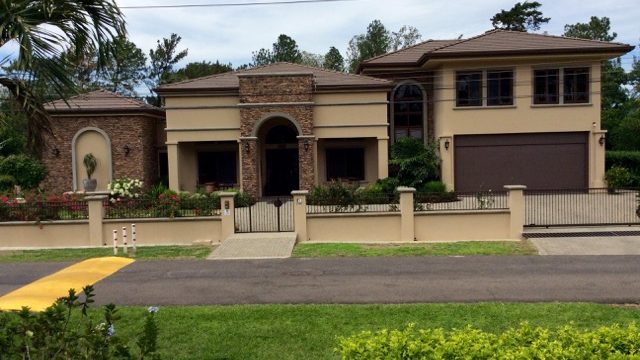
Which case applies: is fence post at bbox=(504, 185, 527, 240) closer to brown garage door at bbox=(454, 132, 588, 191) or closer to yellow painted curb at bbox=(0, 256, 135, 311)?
brown garage door at bbox=(454, 132, 588, 191)

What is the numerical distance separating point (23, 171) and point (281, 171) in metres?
12.6

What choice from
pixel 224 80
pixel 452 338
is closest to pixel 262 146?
pixel 224 80

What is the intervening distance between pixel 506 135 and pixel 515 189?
35.8ft

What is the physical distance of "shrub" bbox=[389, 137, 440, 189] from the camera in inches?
1070

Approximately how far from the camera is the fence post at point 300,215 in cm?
1762

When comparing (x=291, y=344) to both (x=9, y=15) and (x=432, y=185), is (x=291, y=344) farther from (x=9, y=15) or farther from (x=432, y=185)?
(x=432, y=185)

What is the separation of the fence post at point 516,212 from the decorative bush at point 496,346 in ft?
43.0

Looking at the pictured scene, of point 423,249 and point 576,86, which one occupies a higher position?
point 576,86

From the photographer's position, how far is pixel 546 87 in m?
27.5

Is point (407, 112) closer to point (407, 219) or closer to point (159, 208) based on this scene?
point (407, 219)

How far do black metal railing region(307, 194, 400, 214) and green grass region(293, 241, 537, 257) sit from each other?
157 cm

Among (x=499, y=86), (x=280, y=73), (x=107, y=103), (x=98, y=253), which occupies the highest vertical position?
(x=280, y=73)

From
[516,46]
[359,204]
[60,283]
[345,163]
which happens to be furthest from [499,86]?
[60,283]

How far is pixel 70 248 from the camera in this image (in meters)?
17.3
